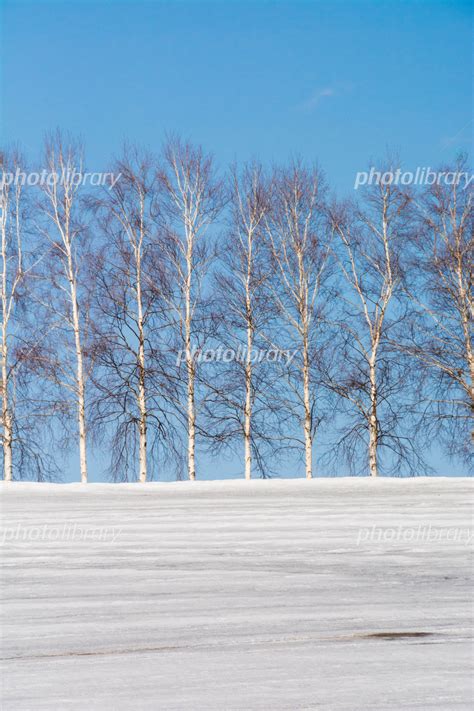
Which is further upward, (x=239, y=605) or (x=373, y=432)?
(x=373, y=432)

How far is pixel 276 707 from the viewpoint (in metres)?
2.00

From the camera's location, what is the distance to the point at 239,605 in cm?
280

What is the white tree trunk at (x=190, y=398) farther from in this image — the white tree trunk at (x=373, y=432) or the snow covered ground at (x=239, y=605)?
the snow covered ground at (x=239, y=605)

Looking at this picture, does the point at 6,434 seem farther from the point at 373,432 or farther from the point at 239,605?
the point at 239,605

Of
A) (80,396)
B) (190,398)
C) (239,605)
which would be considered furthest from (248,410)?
(239,605)

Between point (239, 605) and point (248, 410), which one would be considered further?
point (248, 410)

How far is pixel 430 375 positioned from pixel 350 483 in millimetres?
6917

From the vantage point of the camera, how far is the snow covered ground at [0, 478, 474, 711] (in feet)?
6.96

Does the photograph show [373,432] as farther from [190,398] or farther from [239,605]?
[239,605]

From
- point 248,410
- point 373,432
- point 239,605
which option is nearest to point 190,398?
point 248,410

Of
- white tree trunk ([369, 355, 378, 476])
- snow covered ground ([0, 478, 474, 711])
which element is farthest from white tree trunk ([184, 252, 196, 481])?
snow covered ground ([0, 478, 474, 711])

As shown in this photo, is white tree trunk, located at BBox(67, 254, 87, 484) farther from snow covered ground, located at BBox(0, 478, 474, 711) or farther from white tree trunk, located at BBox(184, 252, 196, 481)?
snow covered ground, located at BBox(0, 478, 474, 711)

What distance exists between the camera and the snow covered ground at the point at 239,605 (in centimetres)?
212

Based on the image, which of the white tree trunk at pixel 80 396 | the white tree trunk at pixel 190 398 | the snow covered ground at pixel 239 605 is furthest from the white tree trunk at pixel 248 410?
the snow covered ground at pixel 239 605
